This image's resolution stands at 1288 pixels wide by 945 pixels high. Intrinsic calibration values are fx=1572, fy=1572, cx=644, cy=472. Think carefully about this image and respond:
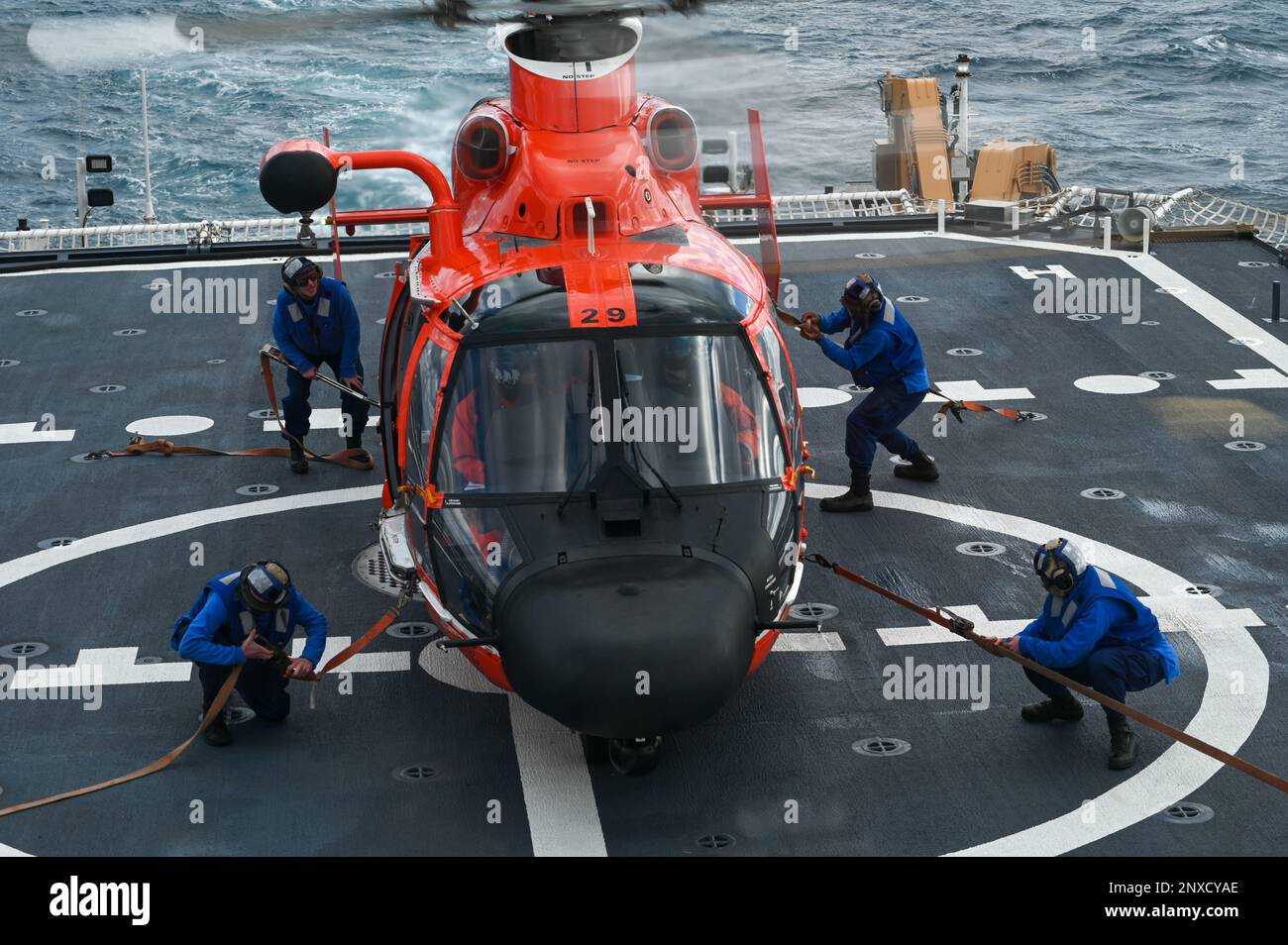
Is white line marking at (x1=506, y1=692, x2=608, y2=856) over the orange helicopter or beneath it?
beneath

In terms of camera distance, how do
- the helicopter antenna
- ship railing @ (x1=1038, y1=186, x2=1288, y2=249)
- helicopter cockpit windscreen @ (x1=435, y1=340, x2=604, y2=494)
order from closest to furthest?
helicopter cockpit windscreen @ (x1=435, y1=340, x2=604, y2=494) → the helicopter antenna → ship railing @ (x1=1038, y1=186, x2=1288, y2=249)

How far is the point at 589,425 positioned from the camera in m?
9.96

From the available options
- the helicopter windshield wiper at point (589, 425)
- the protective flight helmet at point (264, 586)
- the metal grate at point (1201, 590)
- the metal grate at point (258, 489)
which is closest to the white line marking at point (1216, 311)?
the metal grate at point (1201, 590)

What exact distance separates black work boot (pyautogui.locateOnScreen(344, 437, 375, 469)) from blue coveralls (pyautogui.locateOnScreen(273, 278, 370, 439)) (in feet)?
0.85

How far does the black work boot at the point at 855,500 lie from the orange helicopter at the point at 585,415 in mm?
2732

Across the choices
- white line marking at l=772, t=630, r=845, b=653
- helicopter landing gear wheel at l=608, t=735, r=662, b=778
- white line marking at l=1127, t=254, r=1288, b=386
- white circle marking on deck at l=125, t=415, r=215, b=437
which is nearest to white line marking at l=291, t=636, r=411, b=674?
helicopter landing gear wheel at l=608, t=735, r=662, b=778

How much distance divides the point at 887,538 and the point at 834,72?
148ft

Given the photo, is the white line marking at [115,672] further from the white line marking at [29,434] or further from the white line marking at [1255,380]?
the white line marking at [1255,380]

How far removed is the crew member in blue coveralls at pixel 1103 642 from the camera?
31.9 feet

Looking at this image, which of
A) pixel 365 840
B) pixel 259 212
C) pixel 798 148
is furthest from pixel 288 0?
pixel 365 840

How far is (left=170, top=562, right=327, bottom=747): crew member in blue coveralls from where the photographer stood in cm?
985

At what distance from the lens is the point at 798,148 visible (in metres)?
50.7

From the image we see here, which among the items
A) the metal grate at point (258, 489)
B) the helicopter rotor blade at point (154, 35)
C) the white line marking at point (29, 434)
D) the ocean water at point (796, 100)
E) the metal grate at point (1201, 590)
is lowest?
the ocean water at point (796, 100)

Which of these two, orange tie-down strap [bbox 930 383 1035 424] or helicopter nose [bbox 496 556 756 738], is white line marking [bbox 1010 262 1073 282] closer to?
orange tie-down strap [bbox 930 383 1035 424]
